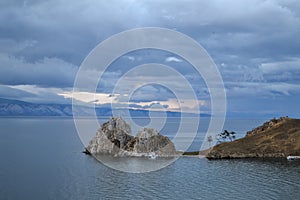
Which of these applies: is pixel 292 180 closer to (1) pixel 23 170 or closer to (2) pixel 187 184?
(2) pixel 187 184

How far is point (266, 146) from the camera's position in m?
182

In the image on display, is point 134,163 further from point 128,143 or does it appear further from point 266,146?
point 266,146

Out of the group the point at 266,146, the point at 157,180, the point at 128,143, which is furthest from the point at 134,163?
the point at 266,146

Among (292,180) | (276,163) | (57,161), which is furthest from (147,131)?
(292,180)

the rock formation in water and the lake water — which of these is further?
the rock formation in water

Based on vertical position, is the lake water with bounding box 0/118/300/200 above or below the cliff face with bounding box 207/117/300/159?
below

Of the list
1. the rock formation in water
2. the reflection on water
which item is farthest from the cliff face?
the reflection on water

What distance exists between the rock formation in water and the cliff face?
26294mm

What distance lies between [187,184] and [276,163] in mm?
62790

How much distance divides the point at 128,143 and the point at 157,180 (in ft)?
248

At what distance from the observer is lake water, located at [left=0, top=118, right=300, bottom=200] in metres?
98.9

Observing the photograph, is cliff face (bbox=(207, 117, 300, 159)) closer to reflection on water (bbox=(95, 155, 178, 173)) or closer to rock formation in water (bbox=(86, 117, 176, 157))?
rock formation in water (bbox=(86, 117, 176, 157))

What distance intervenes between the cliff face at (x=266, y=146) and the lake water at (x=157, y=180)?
11807 millimetres

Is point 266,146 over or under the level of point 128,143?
over
